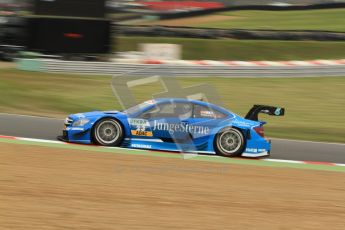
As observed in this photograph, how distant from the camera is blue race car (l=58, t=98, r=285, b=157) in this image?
31.0 feet

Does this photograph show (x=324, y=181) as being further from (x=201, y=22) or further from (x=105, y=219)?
(x=201, y=22)

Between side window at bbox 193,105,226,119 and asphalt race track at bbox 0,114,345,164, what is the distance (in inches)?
51.3

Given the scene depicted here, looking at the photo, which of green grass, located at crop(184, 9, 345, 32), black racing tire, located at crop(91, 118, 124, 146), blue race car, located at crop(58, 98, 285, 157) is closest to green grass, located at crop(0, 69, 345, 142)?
blue race car, located at crop(58, 98, 285, 157)

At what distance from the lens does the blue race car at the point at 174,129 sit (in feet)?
31.0

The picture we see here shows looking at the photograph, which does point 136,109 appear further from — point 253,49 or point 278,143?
point 253,49

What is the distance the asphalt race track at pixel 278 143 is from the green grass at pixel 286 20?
982 inches

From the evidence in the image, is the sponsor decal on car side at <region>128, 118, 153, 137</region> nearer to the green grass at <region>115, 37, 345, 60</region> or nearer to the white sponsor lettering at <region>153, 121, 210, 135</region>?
the white sponsor lettering at <region>153, 121, 210, 135</region>

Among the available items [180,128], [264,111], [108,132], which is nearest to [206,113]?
[180,128]

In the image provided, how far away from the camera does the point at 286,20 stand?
3984 cm

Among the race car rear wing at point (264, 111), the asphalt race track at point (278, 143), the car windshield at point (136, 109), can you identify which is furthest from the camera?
the asphalt race track at point (278, 143)

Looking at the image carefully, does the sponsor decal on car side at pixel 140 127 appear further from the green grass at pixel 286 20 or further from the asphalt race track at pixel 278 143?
the green grass at pixel 286 20

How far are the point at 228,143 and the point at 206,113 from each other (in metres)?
0.63

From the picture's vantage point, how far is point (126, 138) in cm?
948

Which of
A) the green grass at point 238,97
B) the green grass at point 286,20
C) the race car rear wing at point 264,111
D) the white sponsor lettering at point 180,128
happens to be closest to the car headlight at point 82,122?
the white sponsor lettering at point 180,128
